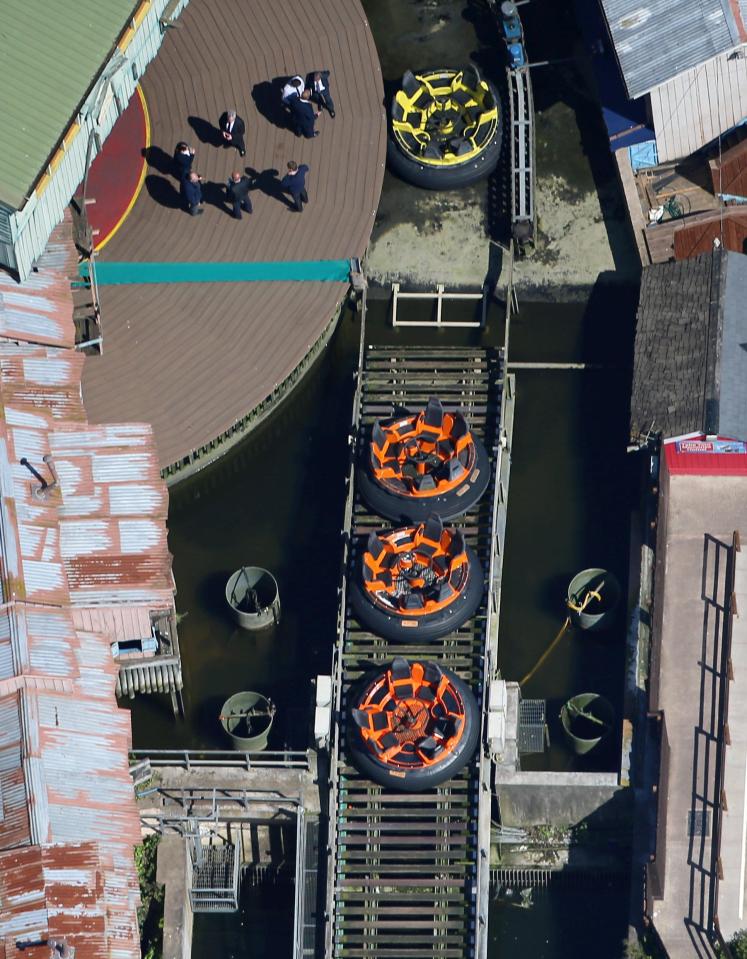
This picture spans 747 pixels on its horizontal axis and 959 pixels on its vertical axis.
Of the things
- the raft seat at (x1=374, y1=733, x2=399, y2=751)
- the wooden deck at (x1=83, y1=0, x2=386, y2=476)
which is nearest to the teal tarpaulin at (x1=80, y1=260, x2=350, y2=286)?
the wooden deck at (x1=83, y1=0, x2=386, y2=476)

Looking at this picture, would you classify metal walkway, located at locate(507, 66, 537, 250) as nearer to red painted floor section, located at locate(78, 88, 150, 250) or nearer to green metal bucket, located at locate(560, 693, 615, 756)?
red painted floor section, located at locate(78, 88, 150, 250)

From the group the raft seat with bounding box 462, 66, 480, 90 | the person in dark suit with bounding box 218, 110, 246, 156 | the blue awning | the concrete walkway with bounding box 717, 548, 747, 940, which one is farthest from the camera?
the raft seat with bounding box 462, 66, 480, 90

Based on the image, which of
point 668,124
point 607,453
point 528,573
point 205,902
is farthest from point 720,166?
point 205,902

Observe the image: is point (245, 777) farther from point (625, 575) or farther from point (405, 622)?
point (625, 575)

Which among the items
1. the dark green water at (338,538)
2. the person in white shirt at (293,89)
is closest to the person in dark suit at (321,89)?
the person in white shirt at (293,89)

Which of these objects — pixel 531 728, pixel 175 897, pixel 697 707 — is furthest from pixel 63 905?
pixel 697 707
